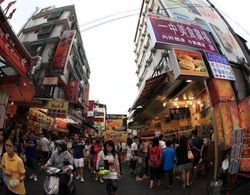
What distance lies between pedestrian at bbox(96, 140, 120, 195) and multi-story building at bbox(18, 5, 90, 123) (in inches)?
628

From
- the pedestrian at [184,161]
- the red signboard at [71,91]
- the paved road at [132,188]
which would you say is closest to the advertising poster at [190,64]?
the pedestrian at [184,161]

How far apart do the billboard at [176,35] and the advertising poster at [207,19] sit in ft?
8.83

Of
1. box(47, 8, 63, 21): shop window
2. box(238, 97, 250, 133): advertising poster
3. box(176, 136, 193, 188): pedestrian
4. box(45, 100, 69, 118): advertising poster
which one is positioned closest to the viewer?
box(176, 136, 193, 188): pedestrian

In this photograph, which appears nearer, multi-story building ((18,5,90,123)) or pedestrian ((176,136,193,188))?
pedestrian ((176,136,193,188))

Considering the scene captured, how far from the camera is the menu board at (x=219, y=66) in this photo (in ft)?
47.8

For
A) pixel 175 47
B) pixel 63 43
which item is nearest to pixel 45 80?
pixel 63 43

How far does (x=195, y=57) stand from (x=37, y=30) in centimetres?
2774

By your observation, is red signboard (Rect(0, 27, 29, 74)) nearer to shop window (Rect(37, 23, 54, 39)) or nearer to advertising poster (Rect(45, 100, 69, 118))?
advertising poster (Rect(45, 100, 69, 118))

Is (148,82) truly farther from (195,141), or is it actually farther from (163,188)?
(163,188)

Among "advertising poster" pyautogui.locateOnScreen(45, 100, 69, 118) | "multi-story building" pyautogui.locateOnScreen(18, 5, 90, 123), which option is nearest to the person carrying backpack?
"advertising poster" pyautogui.locateOnScreen(45, 100, 69, 118)

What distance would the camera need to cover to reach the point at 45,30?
35.8 meters

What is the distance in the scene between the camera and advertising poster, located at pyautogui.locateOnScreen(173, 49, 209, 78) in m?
13.6

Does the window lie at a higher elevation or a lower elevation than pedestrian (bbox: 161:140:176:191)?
higher

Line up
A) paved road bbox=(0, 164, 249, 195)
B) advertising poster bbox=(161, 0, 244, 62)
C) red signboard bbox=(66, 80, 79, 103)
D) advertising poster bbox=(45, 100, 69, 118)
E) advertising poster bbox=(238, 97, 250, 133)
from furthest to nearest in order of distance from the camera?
1. red signboard bbox=(66, 80, 79, 103)
2. advertising poster bbox=(45, 100, 69, 118)
3. advertising poster bbox=(161, 0, 244, 62)
4. advertising poster bbox=(238, 97, 250, 133)
5. paved road bbox=(0, 164, 249, 195)
